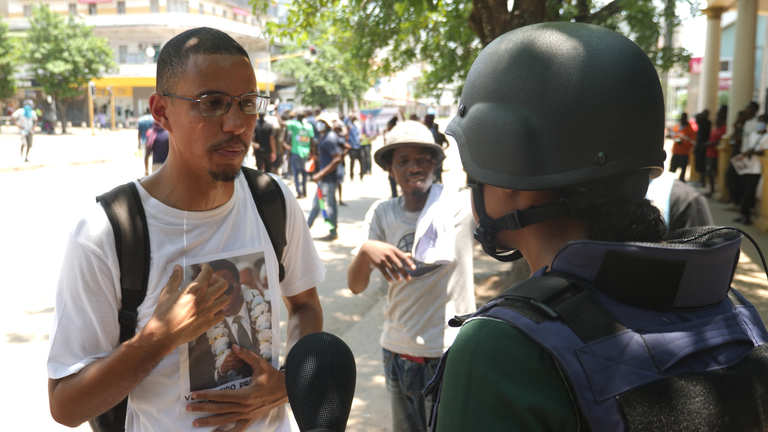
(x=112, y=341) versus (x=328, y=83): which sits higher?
(x=328, y=83)

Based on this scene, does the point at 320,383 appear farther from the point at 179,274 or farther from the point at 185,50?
the point at 185,50

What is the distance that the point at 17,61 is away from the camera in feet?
145

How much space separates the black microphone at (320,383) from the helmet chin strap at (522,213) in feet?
1.32

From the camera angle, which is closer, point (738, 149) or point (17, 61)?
point (738, 149)

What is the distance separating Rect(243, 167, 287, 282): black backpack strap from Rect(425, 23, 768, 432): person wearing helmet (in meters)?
0.87

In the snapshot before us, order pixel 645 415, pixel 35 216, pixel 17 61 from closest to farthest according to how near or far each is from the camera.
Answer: pixel 645 415
pixel 35 216
pixel 17 61

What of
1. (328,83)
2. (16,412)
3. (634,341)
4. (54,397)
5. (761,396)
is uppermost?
(328,83)

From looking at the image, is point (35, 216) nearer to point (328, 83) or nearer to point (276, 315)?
point (276, 315)

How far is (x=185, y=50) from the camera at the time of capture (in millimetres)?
1917

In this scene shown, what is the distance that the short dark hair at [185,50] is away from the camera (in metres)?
1.91

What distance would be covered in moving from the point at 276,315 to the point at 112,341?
1.64ft

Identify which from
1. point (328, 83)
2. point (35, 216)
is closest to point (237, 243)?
point (35, 216)

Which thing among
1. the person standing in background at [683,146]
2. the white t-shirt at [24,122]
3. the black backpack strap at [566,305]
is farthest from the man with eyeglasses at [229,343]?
the white t-shirt at [24,122]

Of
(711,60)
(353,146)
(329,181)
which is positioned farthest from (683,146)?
(329,181)
